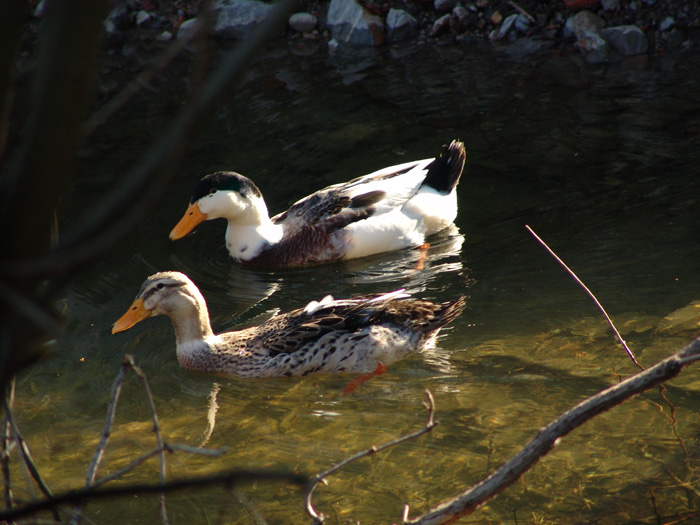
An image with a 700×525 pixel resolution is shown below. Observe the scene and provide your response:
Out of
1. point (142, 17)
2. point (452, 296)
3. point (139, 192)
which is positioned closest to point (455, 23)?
point (142, 17)

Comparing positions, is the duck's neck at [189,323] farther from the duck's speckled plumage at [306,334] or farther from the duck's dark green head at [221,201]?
the duck's dark green head at [221,201]

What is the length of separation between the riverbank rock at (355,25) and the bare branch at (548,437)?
417 inches

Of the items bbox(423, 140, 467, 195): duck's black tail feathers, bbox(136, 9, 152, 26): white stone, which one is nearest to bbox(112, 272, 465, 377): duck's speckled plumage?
bbox(423, 140, 467, 195): duck's black tail feathers

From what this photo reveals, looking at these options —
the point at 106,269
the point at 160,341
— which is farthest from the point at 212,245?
the point at 160,341

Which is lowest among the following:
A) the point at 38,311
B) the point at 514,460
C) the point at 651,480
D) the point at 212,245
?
the point at 212,245

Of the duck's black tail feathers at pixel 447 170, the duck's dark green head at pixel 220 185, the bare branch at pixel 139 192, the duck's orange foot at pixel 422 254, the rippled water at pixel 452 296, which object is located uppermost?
the bare branch at pixel 139 192

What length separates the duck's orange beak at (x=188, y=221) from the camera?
730 cm

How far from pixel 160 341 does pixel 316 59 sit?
7323 millimetres

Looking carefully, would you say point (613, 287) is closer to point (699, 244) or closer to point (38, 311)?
point (699, 244)

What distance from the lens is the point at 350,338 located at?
5375 millimetres

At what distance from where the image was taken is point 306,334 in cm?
544

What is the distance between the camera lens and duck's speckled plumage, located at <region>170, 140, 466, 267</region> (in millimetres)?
7203

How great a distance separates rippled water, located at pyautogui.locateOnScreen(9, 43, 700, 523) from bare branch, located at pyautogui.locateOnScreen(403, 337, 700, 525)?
84 cm

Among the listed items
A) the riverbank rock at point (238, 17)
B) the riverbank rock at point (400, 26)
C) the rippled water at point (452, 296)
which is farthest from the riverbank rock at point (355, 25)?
the rippled water at point (452, 296)
